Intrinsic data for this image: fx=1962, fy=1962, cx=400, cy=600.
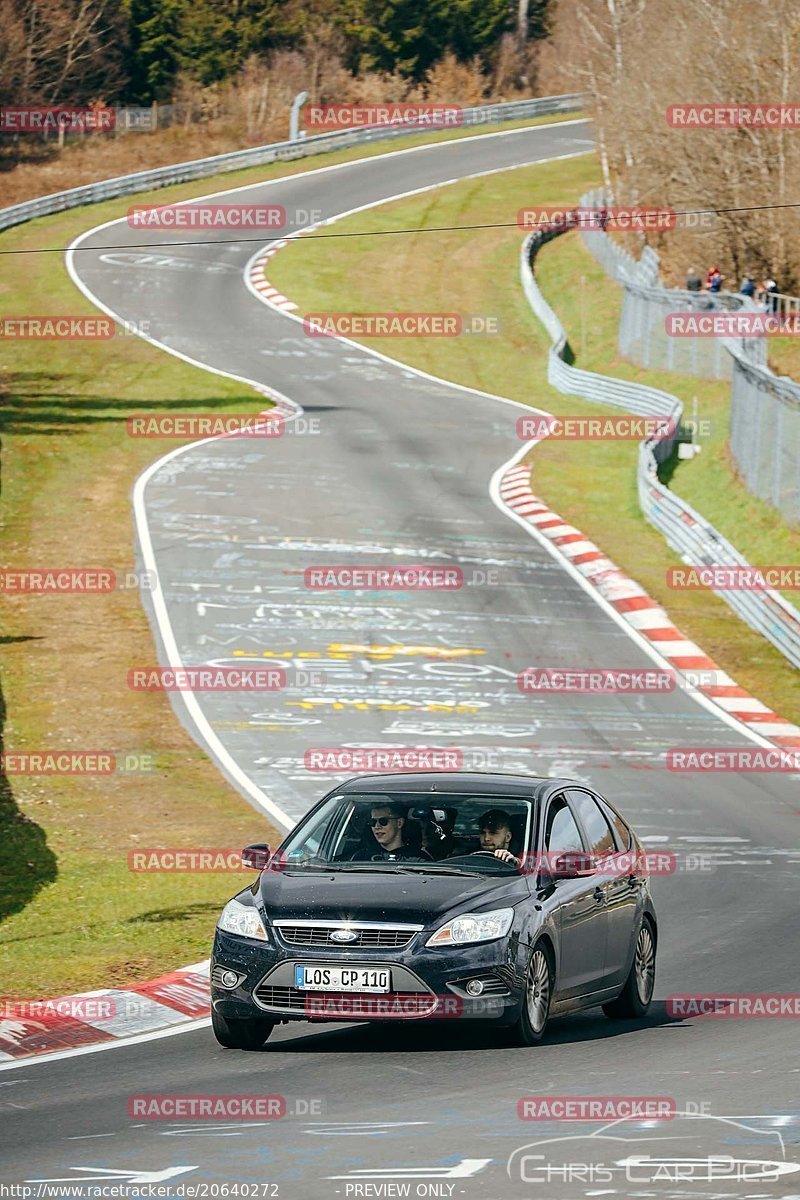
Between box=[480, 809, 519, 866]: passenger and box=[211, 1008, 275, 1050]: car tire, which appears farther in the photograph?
box=[480, 809, 519, 866]: passenger

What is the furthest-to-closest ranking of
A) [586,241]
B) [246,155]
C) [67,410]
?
[246,155] < [586,241] < [67,410]

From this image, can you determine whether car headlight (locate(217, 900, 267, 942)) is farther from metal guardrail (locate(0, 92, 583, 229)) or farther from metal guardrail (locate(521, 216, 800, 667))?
metal guardrail (locate(0, 92, 583, 229))

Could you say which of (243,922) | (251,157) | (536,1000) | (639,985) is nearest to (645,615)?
(639,985)

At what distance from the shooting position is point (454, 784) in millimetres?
11633

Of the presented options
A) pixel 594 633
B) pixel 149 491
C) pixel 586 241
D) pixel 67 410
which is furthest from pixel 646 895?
pixel 586 241

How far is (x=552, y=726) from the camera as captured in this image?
2489cm

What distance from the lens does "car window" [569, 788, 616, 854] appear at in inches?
474

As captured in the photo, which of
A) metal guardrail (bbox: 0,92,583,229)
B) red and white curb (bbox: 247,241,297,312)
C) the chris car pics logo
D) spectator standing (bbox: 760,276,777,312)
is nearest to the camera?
the chris car pics logo

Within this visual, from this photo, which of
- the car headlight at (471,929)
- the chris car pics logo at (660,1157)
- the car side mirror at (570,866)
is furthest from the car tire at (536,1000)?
the chris car pics logo at (660,1157)

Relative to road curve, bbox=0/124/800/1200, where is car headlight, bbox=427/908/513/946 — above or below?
above

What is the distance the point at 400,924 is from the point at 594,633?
19616 millimetres

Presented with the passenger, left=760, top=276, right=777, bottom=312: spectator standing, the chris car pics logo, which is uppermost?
the chris car pics logo

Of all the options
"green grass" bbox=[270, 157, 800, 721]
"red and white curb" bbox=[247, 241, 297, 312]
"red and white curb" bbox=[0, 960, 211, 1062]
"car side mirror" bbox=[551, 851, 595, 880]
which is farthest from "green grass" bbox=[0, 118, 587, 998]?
"green grass" bbox=[270, 157, 800, 721]

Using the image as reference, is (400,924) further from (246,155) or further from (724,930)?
(246,155)
